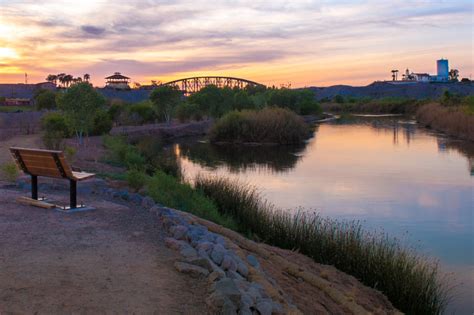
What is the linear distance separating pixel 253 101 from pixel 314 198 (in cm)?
5403

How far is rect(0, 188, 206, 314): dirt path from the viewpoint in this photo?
5719 mm

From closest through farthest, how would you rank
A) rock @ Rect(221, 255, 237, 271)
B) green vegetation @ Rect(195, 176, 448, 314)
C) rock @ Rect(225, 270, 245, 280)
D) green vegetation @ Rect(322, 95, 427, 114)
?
rock @ Rect(225, 270, 245, 280)
rock @ Rect(221, 255, 237, 271)
green vegetation @ Rect(195, 176, 448, 314)
green vegetation @ Rect(322, 95, 427, 114)

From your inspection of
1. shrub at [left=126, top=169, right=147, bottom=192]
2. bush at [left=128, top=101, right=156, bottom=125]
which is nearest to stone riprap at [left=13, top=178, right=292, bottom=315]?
shrub at [left=126, top=169, right=147, bottom=192]

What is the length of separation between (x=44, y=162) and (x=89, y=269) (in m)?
4.03

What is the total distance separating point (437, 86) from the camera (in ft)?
597

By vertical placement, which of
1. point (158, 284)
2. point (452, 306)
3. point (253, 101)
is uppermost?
point (253, 101)

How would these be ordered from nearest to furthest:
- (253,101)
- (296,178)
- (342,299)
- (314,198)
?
(342,299) < (314,198) < (296,178) < (253,101)

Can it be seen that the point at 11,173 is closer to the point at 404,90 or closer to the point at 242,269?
the point at 242,269

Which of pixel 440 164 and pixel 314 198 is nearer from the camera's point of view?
pixel 314 198

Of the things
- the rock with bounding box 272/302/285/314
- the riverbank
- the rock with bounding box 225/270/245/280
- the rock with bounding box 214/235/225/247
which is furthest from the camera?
the rock with bounding box 214/235/225/247

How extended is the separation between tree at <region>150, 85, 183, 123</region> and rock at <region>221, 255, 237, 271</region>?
47.4 m

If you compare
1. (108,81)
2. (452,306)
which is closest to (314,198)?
(452,306)

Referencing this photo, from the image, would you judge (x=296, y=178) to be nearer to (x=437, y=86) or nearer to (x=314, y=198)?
(x=314, y=198)

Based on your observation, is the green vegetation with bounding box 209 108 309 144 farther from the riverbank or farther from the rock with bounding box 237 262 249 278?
the rock with bounding box 237 262 249 278
